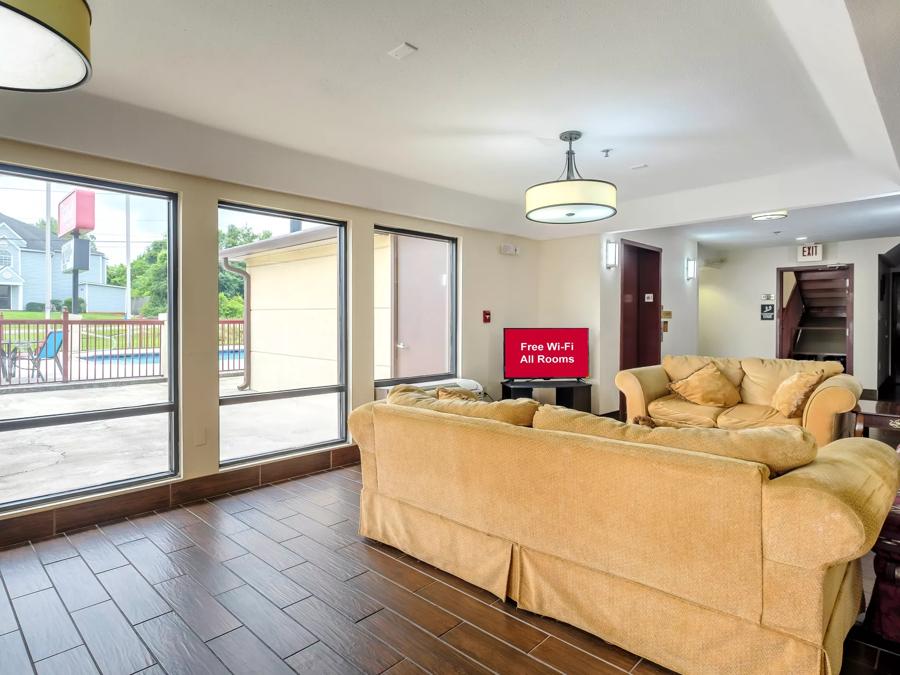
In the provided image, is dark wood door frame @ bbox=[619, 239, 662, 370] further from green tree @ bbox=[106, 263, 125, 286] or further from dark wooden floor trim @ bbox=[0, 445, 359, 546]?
green tree @ bbox=[106, 263, 125, 286]

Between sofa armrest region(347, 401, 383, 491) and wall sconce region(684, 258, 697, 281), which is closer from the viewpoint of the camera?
sofa armrest region(347, 401, 383, 491)

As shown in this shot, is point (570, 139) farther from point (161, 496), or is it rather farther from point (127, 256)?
point (161, 496)

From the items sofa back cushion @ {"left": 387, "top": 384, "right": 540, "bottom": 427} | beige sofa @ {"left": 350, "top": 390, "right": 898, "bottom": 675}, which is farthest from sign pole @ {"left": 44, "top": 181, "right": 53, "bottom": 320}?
beige sofa @ {"left": 350, "top": 390, "right": 898, "bottom": 675}

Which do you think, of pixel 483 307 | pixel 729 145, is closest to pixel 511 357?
pixel 483 307

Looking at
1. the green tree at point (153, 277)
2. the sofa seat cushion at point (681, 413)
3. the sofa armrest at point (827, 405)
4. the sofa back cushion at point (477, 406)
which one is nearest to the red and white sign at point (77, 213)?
the green tree at point (153, 277)

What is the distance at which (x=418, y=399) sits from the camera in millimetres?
2891

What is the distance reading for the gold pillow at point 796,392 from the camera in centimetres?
419

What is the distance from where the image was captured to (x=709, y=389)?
4.86 m

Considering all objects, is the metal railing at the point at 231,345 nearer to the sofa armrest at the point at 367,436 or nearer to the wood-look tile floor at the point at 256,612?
the wood-look tile floor at the point at 256,612

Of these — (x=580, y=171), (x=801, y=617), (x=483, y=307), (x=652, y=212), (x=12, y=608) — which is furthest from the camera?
(x=483, y=307)

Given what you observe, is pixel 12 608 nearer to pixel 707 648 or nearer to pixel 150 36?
pixel 150 36

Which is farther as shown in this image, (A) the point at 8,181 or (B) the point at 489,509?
(A) the point at 8,181

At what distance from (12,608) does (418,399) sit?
81.0 inches

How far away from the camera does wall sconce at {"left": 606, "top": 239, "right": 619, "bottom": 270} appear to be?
20.5 feet
